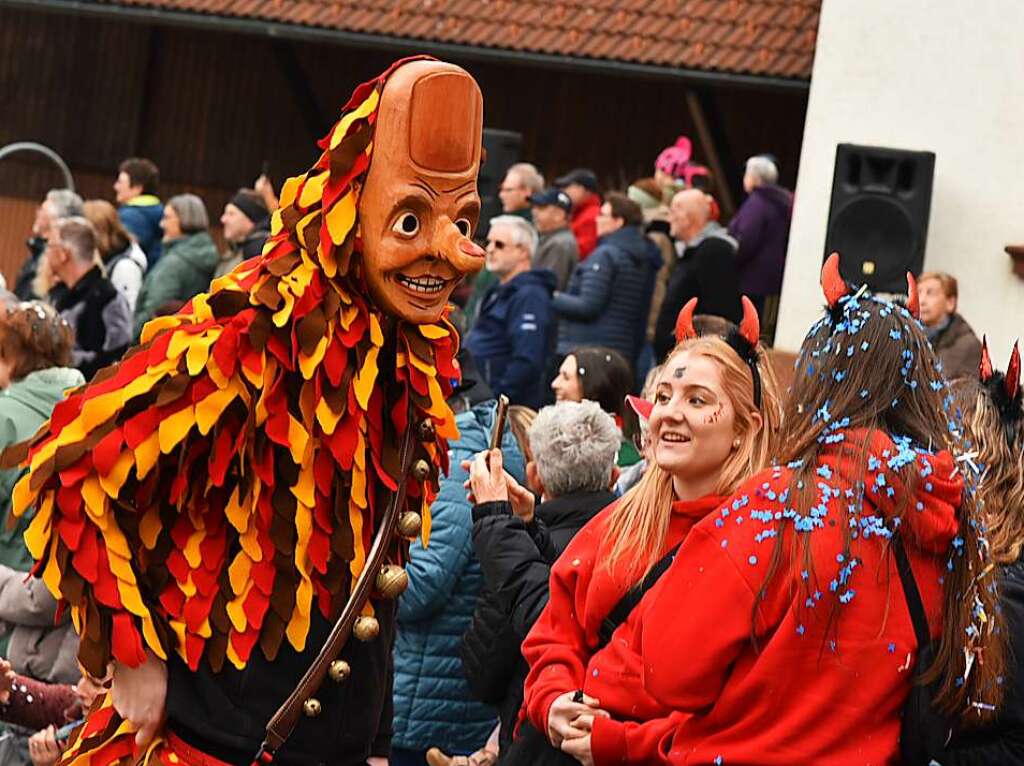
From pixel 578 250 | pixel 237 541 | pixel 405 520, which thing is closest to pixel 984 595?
pixel 405 520

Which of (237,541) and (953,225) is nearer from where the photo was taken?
(237,541)

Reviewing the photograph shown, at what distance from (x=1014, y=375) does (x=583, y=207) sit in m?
8.55

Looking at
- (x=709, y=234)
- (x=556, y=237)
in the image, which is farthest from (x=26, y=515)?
(x=556, y=237)

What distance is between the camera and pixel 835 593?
3.68 meters

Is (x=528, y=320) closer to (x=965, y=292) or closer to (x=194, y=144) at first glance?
(x=965, y=292)

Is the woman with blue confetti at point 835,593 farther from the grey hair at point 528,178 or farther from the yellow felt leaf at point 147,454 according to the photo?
the grey hair at point 528,178

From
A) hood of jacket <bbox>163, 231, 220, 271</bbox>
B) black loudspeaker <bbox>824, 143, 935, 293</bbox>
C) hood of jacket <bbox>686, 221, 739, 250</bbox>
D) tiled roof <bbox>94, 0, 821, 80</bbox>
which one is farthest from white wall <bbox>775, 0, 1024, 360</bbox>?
hood of jacket <bbox>163, 231, 220, 271</bbox>

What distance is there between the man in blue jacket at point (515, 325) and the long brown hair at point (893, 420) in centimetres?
582

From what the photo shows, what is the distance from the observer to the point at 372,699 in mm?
4059

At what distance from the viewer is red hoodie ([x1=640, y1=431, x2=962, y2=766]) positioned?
12.1 feet

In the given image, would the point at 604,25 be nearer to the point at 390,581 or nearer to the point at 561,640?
the point at 561,640

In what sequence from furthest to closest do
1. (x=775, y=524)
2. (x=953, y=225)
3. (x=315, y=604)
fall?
1. (x=953, y=225)
2. (x=315, y=604)
3. (x=775, y=524)

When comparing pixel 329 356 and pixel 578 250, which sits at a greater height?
pixel 578 250

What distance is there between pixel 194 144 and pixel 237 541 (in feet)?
48.1
